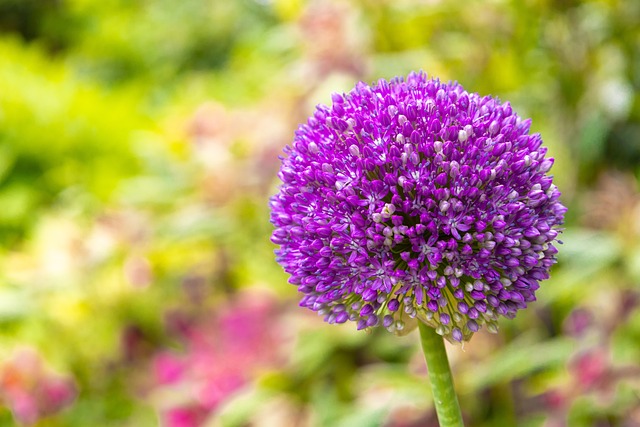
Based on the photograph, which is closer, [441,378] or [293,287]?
[441,378]

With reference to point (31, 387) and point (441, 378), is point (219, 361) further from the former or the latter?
point (441, 378)

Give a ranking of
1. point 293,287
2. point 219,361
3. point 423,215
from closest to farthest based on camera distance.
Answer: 1. point 423,215
2. point 219,361
3. point 293,287

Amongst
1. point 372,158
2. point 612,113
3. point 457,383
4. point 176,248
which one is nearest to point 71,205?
point 176,248

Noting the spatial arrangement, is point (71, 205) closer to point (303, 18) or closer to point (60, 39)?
point (303, 18)

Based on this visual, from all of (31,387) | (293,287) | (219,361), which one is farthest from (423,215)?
(31,387)

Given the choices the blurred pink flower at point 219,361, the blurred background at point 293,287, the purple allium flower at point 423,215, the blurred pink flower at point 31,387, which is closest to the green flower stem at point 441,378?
the purple allium flower at point 423,215

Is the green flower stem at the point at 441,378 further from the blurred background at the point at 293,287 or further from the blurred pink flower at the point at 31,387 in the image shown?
the blurred pink flower at the point at 31,387

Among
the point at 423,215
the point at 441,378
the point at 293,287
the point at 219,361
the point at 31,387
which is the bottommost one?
the point at 441,378
